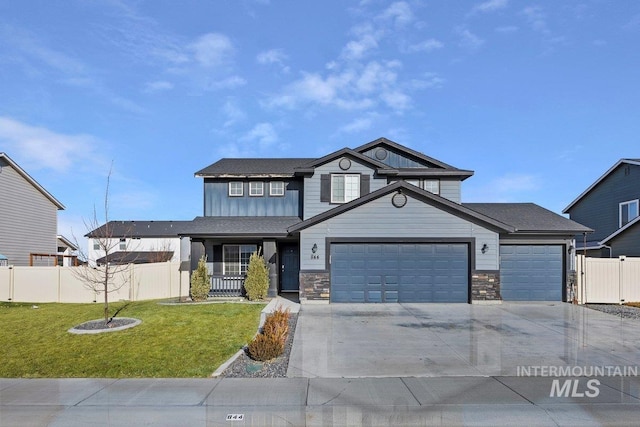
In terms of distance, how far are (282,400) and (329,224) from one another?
1137 cm

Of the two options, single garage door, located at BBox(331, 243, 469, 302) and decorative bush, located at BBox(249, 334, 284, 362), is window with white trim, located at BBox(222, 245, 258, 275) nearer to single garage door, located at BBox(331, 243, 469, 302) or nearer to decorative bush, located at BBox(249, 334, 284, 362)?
single garage door, located at BBox(331, 243, 469, 302)

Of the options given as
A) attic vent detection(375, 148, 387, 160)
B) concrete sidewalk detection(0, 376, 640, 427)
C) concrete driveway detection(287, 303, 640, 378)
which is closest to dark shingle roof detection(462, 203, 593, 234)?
concrete driveway detection(287, 303, 640, 378)

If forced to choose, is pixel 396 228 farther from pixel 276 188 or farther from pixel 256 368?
pixel 256 368

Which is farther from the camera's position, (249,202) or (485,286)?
(249,202)

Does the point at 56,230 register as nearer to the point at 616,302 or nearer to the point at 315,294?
the point at 315,294

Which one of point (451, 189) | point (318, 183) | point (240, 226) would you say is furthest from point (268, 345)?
point (451, 189)

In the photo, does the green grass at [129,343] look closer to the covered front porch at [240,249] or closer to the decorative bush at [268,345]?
the decorative bush at [268,345]

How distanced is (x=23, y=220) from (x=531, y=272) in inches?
1159

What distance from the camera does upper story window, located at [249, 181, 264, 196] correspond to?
21.6 metres

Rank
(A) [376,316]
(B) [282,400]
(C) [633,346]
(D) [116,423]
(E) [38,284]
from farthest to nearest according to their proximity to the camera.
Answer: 1. (E) [38,284]
2. (A) [376,316]
3. (C) [633,346]
4. (B) [282,400]
5. (D) [116,423]

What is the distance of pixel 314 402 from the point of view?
20.2 ft

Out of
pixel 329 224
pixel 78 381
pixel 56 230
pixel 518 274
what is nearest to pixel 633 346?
pixel 518 274

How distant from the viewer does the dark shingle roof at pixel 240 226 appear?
19094 mm

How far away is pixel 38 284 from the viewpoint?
755 inches
